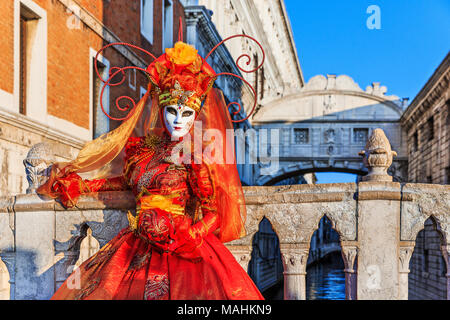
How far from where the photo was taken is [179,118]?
3348 millimetres

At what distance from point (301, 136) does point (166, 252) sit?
26240 millimetres

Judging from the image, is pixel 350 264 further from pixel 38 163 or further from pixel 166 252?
pixel 38 163

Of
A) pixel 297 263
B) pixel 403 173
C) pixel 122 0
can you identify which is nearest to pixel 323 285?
pixel 403 173

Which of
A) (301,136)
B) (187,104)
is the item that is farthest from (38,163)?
(301,136)

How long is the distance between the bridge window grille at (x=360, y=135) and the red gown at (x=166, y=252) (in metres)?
26.1

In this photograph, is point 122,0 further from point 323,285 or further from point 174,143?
point 323,285

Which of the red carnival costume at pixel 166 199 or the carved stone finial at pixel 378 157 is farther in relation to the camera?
the carved stone finial at pixel 378 157

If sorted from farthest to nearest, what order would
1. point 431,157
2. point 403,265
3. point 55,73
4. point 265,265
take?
point 265,265
point 431,157
point 55,73
point 403,265

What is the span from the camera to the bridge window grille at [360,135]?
2831 cm

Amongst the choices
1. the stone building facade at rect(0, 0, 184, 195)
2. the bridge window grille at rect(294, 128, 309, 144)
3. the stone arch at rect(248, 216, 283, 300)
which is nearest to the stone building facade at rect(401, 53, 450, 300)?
the bridge window grille at rect(294, 128, 309, 144)

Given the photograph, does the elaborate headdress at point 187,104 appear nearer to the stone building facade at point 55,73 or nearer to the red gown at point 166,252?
the red gown at point 166,252

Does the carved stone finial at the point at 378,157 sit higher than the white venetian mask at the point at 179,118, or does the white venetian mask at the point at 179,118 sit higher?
the white venetian mask at the point at 179,118

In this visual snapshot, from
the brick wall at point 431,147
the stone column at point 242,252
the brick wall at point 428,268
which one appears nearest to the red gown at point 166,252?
the stone column at point 242,252

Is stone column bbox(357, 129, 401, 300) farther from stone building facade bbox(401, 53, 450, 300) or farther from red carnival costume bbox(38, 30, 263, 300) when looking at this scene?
stone building facade bbox(401, 53, 450, 300)
